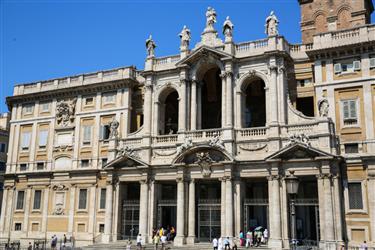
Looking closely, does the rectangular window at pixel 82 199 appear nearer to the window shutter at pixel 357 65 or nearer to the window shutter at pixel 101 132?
the window shutter at pixel 101 132

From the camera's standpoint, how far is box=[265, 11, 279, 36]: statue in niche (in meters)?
34.2

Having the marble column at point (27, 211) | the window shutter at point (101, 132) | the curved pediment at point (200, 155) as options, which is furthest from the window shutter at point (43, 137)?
the curved pediment at point (200, 155)

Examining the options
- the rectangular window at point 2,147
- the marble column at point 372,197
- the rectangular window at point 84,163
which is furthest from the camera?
the rectangular window at point 2,147

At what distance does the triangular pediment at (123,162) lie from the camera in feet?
119

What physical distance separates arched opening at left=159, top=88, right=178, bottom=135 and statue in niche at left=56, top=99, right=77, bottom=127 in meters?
9.18

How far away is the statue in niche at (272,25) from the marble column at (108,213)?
17.2 meters

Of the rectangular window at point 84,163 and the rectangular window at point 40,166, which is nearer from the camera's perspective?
the rectangular window at point 84,163

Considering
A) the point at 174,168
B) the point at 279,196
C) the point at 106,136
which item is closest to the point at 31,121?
the point at 106,136

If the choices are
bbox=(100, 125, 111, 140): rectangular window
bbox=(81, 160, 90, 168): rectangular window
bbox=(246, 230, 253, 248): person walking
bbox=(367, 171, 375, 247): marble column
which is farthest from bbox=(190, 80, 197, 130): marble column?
bbox=(367, 171, 375, 247): marble column

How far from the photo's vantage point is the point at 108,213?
36594 mm

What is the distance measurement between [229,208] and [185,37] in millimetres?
14530

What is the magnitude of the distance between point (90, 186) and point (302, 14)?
24996 millimetres

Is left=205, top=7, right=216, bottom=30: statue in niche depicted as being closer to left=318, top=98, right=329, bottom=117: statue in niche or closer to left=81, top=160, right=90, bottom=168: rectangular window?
left=318, top=98, right=329, bottom=117: statue in niche

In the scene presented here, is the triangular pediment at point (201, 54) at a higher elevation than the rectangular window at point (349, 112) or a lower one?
higher
